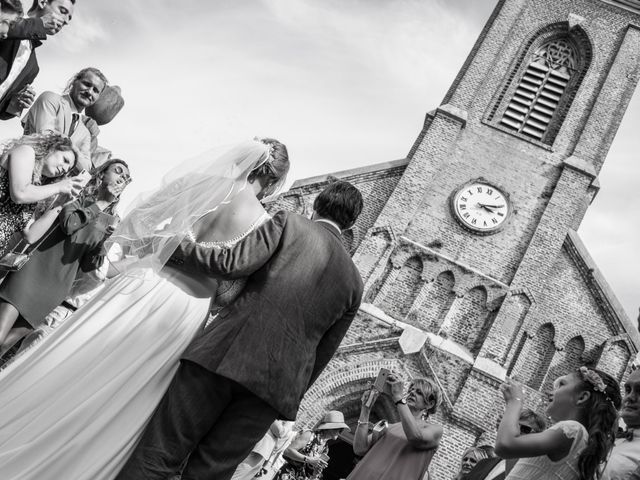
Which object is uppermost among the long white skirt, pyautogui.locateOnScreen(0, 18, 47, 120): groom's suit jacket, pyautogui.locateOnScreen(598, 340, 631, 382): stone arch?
pyautogui.locateOnScreen(598, 340, 631, 382): stone arch

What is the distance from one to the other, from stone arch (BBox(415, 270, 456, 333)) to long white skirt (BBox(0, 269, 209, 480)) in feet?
39.5

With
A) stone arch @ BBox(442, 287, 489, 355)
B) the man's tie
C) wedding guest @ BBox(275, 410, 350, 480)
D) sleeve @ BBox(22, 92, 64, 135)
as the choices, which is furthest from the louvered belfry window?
sleeve @ BBox(22, 92, 64, 135)

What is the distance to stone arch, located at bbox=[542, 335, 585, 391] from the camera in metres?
14.2

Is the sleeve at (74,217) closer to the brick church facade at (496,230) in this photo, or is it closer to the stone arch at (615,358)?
the brick church facade at (496,230)

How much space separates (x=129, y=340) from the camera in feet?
9.36

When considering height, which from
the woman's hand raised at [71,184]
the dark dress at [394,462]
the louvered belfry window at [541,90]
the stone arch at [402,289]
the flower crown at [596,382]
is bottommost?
the dark dress at [394,462]

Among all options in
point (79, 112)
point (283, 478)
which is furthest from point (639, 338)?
point (79, 112)

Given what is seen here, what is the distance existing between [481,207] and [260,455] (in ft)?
37.2

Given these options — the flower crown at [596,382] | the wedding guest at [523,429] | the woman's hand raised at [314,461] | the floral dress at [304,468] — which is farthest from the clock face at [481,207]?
the flower crown at [596,382]

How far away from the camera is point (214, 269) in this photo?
9.19 ft

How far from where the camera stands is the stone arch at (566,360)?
14180 mm

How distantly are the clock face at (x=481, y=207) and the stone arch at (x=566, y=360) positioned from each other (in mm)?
3278

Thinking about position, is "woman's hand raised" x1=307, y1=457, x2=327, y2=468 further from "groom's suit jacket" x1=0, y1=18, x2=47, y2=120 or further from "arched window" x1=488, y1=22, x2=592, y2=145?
"arched window" x1=488, y1=22, x2=592, y2=145

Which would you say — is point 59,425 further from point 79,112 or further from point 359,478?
point 79,112
